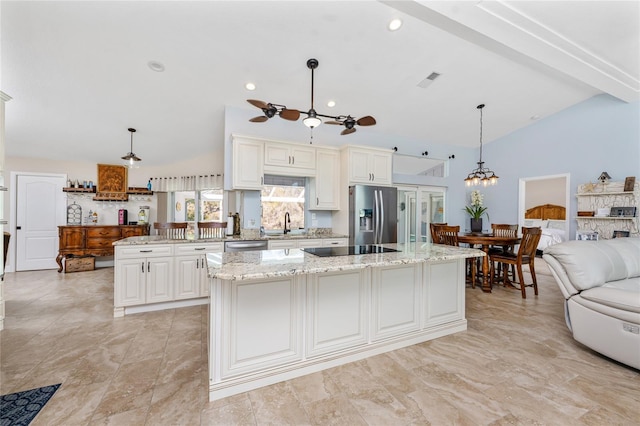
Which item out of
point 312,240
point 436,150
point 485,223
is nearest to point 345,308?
point 312,240

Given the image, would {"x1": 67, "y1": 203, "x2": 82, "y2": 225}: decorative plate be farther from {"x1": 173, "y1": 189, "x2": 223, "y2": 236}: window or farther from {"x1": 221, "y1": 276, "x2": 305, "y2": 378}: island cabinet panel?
{"x1": 221, "y1": 276, "x2": 305, "y2": 378}: island cabinet panel

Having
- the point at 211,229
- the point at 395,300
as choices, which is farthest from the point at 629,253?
the point at 211,229

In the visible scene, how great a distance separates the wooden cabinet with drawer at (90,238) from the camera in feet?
17.0

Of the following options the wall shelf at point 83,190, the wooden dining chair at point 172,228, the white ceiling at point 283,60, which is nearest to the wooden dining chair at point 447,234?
the white ceiling at point 283,60

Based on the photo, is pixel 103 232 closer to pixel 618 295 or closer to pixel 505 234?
pixel 618 295

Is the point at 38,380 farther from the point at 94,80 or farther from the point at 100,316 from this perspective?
the point at 94,80

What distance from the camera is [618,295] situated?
205 centimetres

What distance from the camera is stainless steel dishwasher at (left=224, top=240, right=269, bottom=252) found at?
346 centimetres

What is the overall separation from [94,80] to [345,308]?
12.9 ft

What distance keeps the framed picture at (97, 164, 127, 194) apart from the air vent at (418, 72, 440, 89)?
629 centimetres

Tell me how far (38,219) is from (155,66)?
4.92 metres

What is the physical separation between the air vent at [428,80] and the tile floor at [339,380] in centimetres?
326

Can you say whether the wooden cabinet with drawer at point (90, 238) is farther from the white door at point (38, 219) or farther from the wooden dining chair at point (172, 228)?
the wooden dining chair at point (172, 228)

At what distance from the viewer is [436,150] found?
19.2ft
